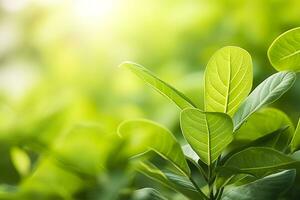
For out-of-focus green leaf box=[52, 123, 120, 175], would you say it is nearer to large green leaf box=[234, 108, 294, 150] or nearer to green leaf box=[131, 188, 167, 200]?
green leaf box=[131, 188, 167, 200]

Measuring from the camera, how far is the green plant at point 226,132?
780 millimetres

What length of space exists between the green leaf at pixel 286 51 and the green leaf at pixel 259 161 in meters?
0.11

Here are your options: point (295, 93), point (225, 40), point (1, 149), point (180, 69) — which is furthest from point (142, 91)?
point (1, 149)

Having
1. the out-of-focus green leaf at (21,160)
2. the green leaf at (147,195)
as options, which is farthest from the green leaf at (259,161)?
the out-of-focus green leaf at (21,160)

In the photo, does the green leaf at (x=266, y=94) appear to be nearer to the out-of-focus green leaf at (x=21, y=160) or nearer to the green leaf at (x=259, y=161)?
the green leaf at (x=259, y=161)

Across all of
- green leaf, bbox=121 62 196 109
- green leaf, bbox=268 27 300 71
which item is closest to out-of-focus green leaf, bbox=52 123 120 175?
green leaf, bbox=121 62 196 109

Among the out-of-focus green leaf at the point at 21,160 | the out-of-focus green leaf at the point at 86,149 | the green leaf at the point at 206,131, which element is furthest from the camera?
the out-of-focus green leaf at the point at 21,160

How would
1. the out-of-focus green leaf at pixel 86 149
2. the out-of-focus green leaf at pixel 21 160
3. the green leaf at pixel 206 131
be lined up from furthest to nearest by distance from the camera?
the out-of-focus green leaf at pixel 21 160
the out-of-focus green leaf at pixel 86 149
the green leaf at pixel 206 131

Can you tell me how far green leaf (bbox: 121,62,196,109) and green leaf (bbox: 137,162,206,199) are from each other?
9 centimetres

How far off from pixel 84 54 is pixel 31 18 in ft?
1.51

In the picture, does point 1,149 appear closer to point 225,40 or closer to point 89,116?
point 89,116

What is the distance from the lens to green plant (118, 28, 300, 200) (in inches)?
30.7

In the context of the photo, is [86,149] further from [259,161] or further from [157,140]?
[259,161]

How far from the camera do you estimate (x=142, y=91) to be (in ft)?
5.91
